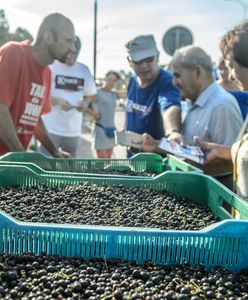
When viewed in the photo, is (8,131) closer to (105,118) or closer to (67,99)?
(67,99)

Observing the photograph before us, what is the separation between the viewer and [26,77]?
11.7 ft

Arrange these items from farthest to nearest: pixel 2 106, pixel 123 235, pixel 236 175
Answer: pixel 2 106, pixel 236 175, pixel 123 235

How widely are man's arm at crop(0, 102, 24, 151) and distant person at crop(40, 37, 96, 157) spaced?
5.87ft

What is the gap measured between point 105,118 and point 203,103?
3.91 meters

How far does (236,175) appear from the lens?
249 cm

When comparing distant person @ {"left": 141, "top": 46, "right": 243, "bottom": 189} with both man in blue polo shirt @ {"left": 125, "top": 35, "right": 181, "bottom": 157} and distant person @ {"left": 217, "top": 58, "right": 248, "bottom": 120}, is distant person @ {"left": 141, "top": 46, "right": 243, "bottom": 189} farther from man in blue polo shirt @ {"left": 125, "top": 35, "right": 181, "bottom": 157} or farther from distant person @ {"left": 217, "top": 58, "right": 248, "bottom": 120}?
distant person @ {"left": 217, "top": 58, "right": 248, "bottom": 120}

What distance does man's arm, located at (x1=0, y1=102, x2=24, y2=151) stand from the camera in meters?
3.35

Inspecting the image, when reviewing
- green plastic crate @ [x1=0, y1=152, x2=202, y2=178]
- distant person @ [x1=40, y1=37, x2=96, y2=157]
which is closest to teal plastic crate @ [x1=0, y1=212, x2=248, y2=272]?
green plastic crate @ [x1=0, y1=152, x2=202, y2=178]

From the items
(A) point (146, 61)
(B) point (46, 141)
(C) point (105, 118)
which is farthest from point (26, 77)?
(C) point (105, 118)

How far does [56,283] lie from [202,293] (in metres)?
0.51

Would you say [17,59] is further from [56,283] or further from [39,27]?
[56,283]

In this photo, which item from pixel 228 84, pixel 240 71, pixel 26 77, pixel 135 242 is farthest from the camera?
pixel 228 84

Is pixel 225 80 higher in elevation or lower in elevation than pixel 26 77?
higher

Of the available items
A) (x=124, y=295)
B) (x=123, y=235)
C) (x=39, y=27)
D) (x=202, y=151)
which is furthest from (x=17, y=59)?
(x=124, y=295)
